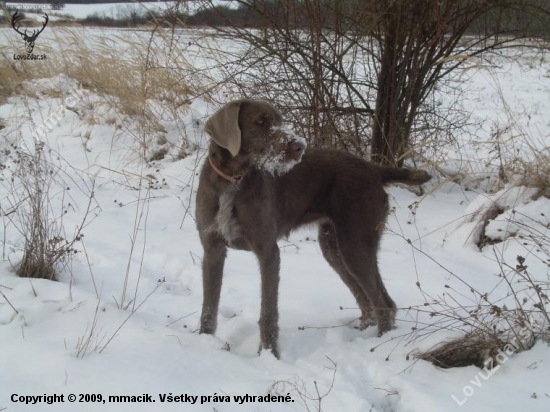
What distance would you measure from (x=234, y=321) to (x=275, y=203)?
2.85 feet

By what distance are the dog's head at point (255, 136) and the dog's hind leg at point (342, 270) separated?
0.73m

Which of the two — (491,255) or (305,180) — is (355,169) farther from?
(491,255)

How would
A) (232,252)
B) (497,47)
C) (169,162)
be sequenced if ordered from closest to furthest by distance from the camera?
(232,252)
(497,47)
(169,162)

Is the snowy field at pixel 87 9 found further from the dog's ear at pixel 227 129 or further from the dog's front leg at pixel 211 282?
the dog's front leg at pixel 211 282

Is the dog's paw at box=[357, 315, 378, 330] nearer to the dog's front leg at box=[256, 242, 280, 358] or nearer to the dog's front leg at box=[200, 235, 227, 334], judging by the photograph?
the dog's front leg at box=[256, 242, 280, 358]

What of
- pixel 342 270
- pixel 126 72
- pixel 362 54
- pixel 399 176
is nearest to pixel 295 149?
pixel 399 176

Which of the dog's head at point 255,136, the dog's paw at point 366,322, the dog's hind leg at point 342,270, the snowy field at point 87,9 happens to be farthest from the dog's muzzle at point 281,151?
the snowy field at point 87,9

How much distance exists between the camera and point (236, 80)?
227 inches

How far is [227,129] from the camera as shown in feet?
10.0

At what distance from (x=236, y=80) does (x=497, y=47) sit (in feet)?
9.00

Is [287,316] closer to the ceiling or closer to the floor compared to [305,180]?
closer to the floor

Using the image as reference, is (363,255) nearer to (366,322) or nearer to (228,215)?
(366,322)

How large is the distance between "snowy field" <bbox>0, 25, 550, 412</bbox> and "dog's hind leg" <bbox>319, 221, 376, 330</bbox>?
0.30 ft

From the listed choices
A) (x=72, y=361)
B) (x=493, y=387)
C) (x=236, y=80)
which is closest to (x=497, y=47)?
(x=236, y=80)
